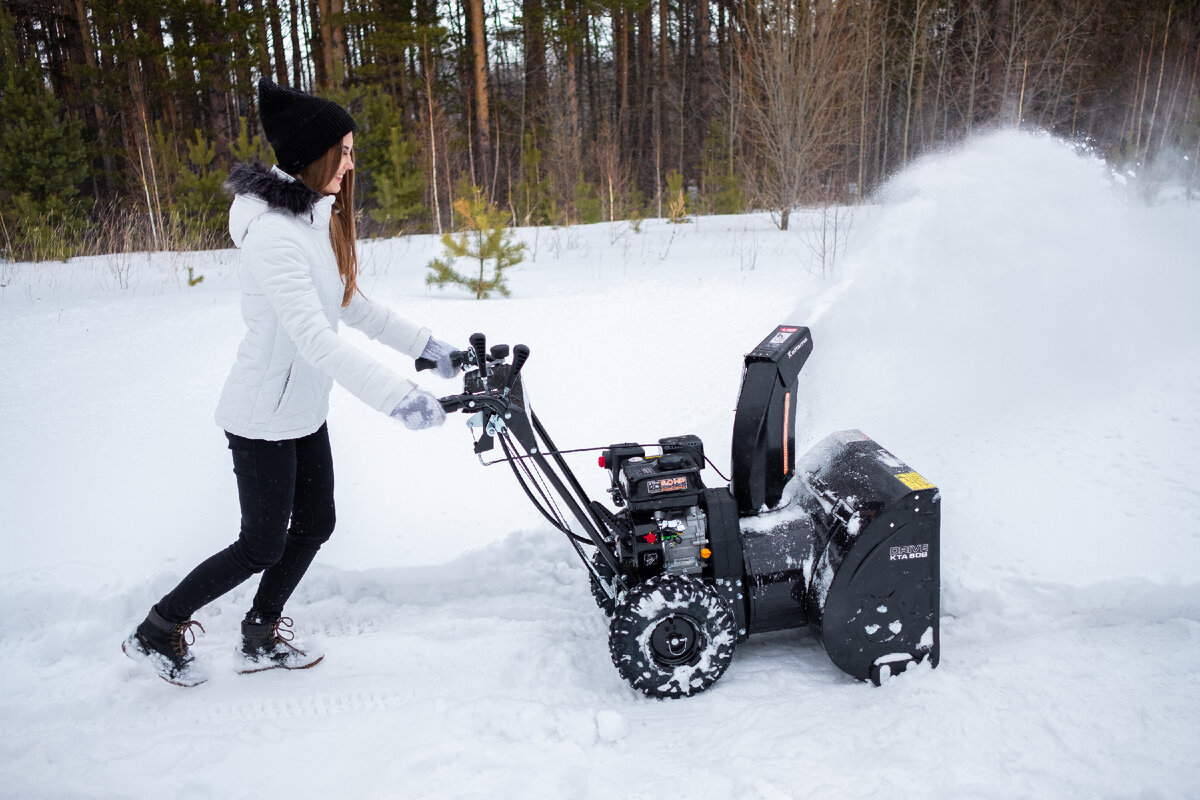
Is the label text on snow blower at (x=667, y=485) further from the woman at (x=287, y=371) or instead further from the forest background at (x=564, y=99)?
the forest background at (x=564, y=99)

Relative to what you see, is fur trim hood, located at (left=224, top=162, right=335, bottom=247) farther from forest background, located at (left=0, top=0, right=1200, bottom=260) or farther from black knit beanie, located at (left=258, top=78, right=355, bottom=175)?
forest background, located at (left=0, top=0, right=1200, bottom=260)

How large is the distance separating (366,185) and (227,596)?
16326mm

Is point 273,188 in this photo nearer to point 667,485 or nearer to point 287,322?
point 287,322

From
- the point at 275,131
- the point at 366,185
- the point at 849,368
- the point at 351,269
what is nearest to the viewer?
the point at 275,131

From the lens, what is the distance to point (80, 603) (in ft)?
9.71

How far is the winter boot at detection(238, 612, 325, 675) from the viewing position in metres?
2.68

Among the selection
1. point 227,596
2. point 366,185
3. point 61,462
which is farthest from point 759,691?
point 366,185

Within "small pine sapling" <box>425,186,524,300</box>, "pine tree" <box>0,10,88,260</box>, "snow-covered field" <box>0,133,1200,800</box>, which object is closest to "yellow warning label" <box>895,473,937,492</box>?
"snow-covered field" <box>0,133,1200,800</box>

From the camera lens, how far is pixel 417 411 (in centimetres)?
208

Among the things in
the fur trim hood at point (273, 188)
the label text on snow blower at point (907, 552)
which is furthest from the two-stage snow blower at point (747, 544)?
the fur trim hood at point (273, 188)

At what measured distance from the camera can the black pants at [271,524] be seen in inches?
92.0

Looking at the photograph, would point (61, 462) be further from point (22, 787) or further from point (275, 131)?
point (275, 131)

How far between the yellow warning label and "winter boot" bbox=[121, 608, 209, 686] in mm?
2423

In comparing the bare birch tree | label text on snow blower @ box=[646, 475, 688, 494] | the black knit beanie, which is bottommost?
label text on snow blower @ box=[646, 475, 688, 494]
